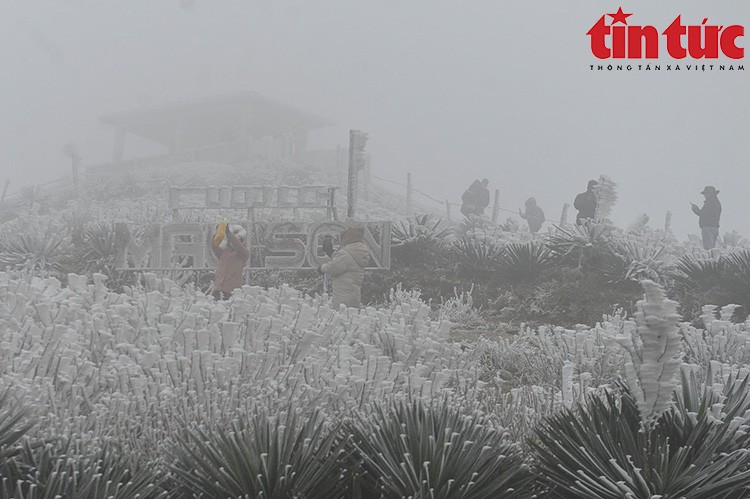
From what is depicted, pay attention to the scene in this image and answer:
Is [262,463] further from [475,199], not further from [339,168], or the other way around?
[339,168]

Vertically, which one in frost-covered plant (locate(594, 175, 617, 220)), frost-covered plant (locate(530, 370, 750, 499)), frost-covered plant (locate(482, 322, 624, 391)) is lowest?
frost-covered plant (locate(530, 370, 750, 499))

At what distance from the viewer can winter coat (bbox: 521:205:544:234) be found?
70.6ft

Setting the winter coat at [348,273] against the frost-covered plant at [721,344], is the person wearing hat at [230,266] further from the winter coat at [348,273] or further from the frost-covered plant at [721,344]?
the frost-covered plant at [721,344]

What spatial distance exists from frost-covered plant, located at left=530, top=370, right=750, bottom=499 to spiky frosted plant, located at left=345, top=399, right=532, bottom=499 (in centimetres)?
18

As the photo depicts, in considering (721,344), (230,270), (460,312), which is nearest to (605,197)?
(460,312)

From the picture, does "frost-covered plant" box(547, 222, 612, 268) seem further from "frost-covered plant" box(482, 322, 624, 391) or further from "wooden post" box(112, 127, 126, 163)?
"wooden post" box(112, 127, 126, 163)

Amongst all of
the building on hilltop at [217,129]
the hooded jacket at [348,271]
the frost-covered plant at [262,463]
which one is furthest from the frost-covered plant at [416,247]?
the building on hilltop at [217,129]

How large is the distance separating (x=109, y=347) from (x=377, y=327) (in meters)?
1.88

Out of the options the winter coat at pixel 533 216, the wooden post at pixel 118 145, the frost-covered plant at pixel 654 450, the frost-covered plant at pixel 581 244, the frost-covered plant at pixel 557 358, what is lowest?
the frost-covered plant at pixel 654 450

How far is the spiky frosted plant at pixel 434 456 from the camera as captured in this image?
8.66 feet

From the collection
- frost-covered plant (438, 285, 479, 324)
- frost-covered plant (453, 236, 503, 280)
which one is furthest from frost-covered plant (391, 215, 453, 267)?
frost-covered plant (438, 285, 479, 324)

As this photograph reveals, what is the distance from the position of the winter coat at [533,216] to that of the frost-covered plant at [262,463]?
19009 mm

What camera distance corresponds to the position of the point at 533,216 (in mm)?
21625

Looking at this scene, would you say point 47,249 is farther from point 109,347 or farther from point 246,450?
point 246,450
